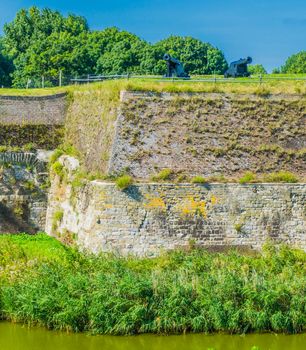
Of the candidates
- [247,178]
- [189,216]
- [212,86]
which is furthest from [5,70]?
[189,216]

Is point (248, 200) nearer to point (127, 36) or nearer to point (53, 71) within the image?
point (53, 71)

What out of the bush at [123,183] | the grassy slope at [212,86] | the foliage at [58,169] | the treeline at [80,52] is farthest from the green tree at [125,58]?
the bush at [123,183]

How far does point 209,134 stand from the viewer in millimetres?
25812

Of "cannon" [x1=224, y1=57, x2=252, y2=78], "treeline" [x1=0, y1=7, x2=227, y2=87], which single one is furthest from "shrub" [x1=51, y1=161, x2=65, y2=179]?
"treeline" [x1=0, y1=7, x2=227, y2=87]

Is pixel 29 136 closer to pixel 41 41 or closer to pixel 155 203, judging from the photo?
pixel 155 203

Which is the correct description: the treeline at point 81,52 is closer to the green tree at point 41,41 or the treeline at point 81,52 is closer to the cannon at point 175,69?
the green tree at point 41,41

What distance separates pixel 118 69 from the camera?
162ft

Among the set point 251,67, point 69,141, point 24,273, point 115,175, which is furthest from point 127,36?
point 24,273

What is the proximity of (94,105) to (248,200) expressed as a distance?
7.35 meters

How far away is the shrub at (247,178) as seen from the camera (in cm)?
2459

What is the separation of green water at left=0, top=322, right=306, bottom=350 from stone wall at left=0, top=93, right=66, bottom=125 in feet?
41.6

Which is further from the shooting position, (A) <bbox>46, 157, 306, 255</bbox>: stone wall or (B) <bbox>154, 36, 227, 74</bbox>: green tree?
(B) <bbox>154, 36, 227, 74</bbox>: green tree

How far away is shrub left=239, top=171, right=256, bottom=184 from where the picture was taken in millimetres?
24586

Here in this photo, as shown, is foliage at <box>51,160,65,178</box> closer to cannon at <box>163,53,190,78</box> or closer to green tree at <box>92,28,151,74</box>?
cannon at <box>163,53,190,78</box>
